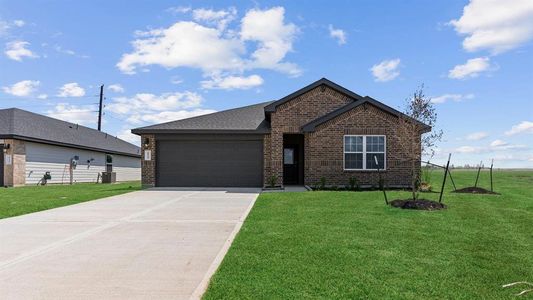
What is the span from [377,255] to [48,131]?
25.0m

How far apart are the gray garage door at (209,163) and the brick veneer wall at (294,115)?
817 mm

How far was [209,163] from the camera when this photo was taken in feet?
63.4

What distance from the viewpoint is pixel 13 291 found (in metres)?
4.49

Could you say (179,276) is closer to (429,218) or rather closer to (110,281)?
(110,281)

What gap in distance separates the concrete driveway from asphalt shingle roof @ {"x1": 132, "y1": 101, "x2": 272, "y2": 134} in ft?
26.3

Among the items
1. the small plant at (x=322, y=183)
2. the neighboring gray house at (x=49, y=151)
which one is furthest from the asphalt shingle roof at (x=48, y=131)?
the small plant at (x=322, y=183)

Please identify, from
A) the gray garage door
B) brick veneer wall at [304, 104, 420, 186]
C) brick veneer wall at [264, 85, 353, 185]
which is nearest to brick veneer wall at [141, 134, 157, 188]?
the gray garage door

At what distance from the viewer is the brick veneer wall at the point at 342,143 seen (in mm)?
17609

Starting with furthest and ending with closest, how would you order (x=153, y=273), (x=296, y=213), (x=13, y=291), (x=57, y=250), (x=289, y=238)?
(x=296, y=213) < (x=289, y=238) < (x=57, y=250) < (x=153, y=273) < (x=13, y=291)

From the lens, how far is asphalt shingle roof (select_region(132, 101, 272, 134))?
1884 cm

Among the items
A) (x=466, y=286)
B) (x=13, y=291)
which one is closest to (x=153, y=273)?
(x=13, y=291)

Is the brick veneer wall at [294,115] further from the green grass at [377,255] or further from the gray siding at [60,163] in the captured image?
the gray siding at [60,163]

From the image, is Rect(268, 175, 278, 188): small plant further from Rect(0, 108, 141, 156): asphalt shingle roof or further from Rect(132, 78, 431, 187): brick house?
Rect(0, 108, 141, 156): asphalt shingle roof

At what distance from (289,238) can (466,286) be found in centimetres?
303
